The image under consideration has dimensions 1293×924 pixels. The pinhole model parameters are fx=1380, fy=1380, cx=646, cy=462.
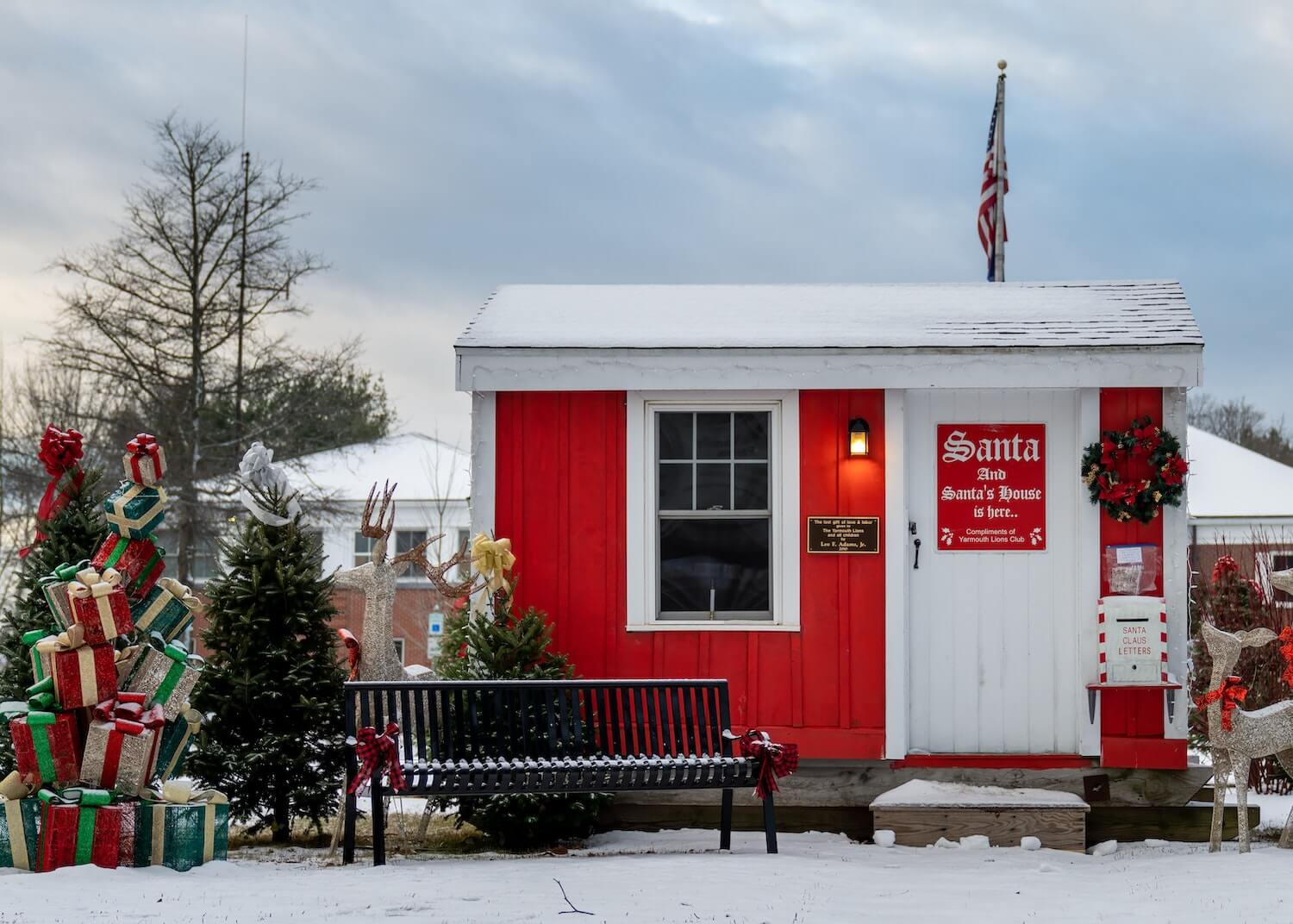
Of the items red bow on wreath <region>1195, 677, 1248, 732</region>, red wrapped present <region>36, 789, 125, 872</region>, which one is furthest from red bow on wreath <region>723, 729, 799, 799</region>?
red wrapped present <region>36, 789, 125, 872</region>

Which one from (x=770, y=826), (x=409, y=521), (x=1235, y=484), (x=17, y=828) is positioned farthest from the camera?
(x=1235, y=484)

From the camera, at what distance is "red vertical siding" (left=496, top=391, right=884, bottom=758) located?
9.12 metres

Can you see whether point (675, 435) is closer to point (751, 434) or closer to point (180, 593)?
point (751, 434)

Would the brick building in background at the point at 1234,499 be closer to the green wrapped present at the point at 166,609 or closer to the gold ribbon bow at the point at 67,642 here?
the green wrapped present at the point at 166,609

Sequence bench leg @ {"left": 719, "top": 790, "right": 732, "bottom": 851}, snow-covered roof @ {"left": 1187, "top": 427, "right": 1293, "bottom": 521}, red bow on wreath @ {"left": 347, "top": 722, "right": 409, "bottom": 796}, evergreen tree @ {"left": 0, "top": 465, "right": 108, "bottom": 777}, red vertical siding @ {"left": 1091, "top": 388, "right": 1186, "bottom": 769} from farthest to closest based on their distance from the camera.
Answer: snow-covered roof @ {"left": 1187, "top": 427, "right": 1293, "bottom": 521}
evergreen tree @ {"left": 0, "top": 465, "right": 108, "bottom": 777}
red vertical siding @ {"left": 1091, "top": 388, "right": 1186, "bottom": 769}
bench leg @ {"left": 719, "top": 790, "right": 732, "bottom": 851}
red bow on wreath @ {"left": 347, "top": 722, "right": 409, "bottom": 796}

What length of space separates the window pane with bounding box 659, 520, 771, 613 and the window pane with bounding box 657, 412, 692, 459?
1.55 feet

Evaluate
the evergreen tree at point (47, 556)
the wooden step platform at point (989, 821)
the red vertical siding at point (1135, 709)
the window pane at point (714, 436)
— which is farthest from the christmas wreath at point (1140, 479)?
the evergreen tree at point (47, 556)

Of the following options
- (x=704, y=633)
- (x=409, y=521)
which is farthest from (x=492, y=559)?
(x=409, y=521)

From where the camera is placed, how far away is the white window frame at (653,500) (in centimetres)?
915

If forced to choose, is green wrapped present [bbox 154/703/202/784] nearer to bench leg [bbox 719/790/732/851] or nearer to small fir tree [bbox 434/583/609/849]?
small fir tree [bbox 434/583/609/849]

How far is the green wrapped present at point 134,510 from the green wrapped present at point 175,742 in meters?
1.01

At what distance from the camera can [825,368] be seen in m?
9.00

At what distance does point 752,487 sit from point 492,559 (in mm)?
1823

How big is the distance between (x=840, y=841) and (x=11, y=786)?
495 centimetres
